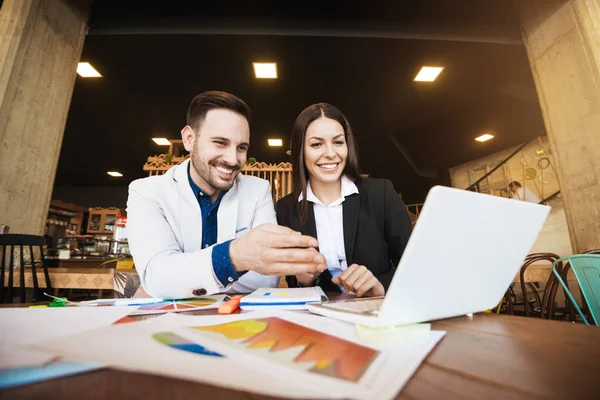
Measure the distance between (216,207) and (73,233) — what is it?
9.88 m

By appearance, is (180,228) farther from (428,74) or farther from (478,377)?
(428,74)

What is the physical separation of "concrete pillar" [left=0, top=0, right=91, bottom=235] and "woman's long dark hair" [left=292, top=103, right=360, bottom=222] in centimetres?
257

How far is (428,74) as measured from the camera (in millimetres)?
4293

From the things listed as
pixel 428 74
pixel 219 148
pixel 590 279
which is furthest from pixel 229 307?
pixel 428 74

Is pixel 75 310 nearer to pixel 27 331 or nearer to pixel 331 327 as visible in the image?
pixel 27 331

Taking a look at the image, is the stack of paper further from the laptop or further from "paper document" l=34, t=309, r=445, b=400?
the laptop

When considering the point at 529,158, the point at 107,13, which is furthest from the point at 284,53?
the point at 529,158

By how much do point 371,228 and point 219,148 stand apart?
93 cm

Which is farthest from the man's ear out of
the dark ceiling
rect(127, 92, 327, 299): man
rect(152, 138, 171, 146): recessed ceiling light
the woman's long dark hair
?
rect(152, 138, 171, 146): recessed ceiling light

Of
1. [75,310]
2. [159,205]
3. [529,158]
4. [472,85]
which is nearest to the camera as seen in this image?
[75,310]

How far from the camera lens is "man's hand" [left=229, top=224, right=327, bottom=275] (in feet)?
2.40

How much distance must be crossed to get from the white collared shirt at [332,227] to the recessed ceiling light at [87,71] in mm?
4128

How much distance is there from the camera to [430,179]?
366 inches

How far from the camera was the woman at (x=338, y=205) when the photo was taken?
158 centimetres
